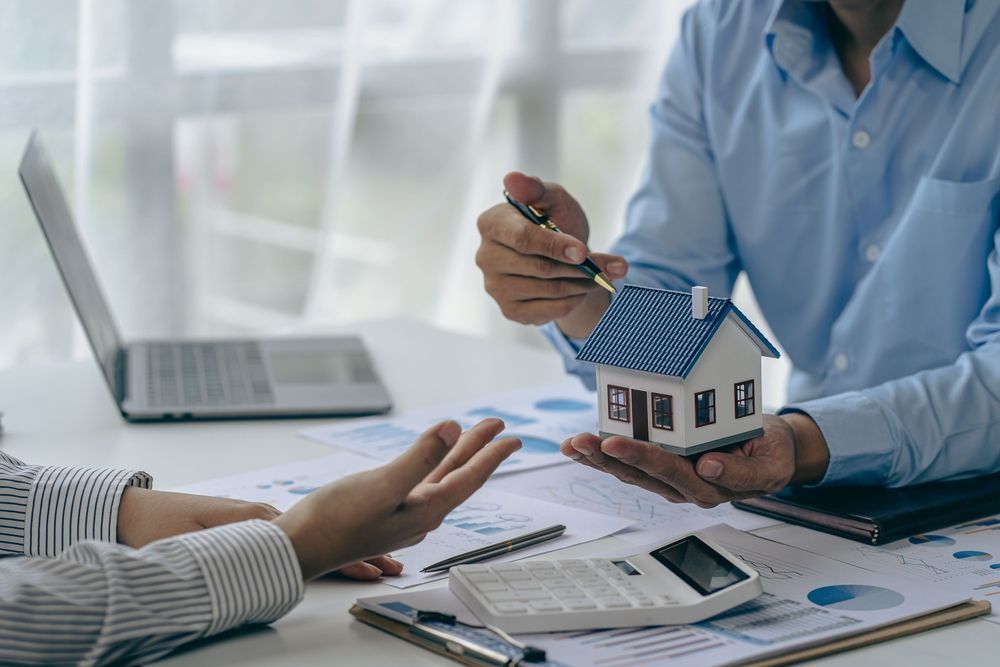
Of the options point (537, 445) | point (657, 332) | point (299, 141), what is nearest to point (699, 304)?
point (657, 332)

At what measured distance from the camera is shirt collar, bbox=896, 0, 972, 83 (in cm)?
125

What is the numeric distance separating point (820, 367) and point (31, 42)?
4.59 feet

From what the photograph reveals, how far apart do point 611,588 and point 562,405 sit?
2.06ft

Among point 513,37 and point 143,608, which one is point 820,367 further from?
point 513,37

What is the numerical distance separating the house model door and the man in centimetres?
13

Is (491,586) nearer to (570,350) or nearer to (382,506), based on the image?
(382,506)

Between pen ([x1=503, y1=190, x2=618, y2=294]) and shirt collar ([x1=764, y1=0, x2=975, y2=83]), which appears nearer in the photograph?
pen ([x1=503, y1=190, x2=618, y2=294])

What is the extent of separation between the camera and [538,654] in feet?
2.31

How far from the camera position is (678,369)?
86 centimetres

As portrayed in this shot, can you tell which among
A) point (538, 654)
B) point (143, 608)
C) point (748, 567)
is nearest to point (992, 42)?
point (748, 567)

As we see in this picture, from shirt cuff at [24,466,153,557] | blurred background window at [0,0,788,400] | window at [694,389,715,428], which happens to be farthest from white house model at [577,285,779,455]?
blurred background window at [0,0,788,400]

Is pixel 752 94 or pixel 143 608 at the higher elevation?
pixel 752 94

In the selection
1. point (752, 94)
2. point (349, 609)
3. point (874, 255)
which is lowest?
point (349, 609)

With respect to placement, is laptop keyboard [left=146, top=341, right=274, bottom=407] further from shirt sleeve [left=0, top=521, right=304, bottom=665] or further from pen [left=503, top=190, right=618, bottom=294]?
shirt sleeve [left=0, top=521, right=304, bottom=665]
